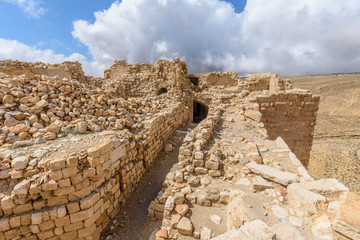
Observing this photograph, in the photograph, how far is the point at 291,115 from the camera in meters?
6.67

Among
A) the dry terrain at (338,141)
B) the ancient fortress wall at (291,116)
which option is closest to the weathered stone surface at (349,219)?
the ancient fortress wall at (291,116)

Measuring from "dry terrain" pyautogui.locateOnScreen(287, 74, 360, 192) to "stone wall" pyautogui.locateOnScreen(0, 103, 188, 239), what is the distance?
16.0m

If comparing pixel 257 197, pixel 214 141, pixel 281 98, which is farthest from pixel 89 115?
pixel 281 98

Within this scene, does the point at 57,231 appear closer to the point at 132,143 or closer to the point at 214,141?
the point at 132,143

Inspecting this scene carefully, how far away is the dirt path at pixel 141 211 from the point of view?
345 centimetres

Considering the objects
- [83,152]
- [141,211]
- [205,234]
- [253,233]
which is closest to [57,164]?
[83,152]

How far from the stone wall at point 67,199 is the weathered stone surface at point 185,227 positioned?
162cm

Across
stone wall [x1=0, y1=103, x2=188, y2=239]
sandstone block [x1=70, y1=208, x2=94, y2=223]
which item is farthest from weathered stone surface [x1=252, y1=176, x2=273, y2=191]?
sandstone block [x1=70, y1=208, x2=94, y2=223]

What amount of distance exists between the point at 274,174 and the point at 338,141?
77.7 feet

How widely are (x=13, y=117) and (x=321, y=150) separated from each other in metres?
22.7

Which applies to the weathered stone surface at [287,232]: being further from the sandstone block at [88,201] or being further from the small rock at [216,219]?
the sandstone block at [88,201]

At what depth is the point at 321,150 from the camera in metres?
17.1

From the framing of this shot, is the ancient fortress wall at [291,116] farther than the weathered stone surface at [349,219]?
Yes

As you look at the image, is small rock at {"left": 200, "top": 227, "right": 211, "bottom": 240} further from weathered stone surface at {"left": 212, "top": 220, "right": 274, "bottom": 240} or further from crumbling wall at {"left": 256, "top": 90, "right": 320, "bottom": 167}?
crumbling wall at {"left": 256, "top": 90, "right": 320, "bottom": 167}
